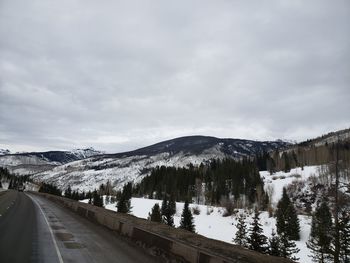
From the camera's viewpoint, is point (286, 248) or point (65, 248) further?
point (286, 248)

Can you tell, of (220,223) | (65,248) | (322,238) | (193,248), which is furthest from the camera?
(220,223)

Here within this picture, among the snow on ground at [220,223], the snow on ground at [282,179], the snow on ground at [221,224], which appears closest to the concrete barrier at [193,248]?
the snow on ground at [220,223]

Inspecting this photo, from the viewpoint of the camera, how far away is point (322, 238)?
3556cm

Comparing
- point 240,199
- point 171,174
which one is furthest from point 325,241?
point 171,174

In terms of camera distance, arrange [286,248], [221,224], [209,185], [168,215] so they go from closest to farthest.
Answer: [286,248]
[168,215]
[221,224]
[209,185]

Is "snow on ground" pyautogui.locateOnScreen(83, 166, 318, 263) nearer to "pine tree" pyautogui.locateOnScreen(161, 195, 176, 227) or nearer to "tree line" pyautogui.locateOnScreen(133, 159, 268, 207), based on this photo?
"pine tree" pyautogui.locateOnScreen(161, 195, 176, 227)

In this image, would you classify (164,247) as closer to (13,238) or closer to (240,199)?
(13,238)

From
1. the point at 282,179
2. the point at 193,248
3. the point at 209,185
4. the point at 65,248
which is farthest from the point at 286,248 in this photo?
the point at 282,179

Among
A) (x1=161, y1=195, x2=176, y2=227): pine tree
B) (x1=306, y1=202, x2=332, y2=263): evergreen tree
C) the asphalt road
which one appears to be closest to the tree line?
(x1=161, y1=195, x2=176, y2=227): pine tree

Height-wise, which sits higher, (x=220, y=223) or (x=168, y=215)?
(x=168, y=215)

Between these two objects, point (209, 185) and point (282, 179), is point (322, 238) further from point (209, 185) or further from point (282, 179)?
point (282, 179)

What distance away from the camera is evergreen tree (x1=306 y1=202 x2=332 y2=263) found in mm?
34909

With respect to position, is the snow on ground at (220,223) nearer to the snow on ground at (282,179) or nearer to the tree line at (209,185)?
the tree line at (209,185)

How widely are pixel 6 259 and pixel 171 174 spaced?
428 ft
